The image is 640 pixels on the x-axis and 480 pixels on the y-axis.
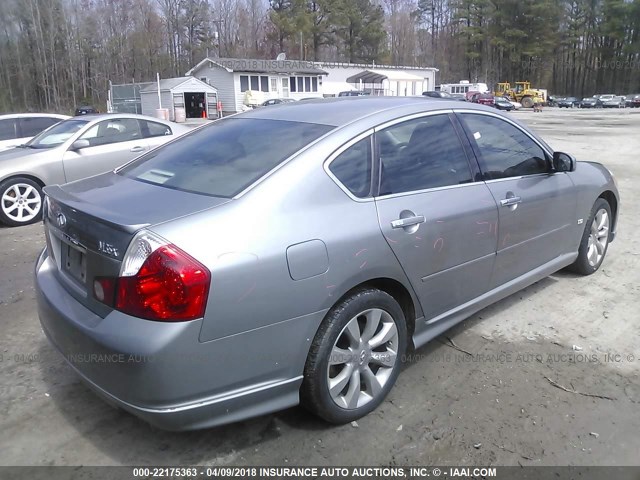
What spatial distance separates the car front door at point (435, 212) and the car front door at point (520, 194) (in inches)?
6.2

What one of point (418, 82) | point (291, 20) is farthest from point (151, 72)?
point (418, 82)

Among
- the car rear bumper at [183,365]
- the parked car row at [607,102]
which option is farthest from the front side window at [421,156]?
the parked car row at [607,102]

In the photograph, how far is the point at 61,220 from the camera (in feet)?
8.69

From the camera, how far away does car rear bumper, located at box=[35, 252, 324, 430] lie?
6.96ft

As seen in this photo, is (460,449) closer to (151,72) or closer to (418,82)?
(418,82)

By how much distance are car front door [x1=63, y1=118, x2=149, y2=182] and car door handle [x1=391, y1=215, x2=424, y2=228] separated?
6.17 m

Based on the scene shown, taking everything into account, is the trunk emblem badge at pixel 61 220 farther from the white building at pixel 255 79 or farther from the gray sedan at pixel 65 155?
the white building at pixel 255 79

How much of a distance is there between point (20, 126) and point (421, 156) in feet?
30.8

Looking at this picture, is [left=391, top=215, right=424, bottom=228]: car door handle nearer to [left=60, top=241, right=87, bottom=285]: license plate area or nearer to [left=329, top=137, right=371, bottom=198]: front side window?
[left=329, top=137, right=371, bottom=198]: front side window

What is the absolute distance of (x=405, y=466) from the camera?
2.49 meters

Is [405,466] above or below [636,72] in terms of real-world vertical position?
below

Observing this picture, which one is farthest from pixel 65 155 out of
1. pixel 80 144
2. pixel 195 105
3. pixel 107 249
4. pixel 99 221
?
pixel 195 105

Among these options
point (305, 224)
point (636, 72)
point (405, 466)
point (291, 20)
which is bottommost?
point (405, 466)

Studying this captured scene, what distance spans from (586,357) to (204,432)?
2506mm
